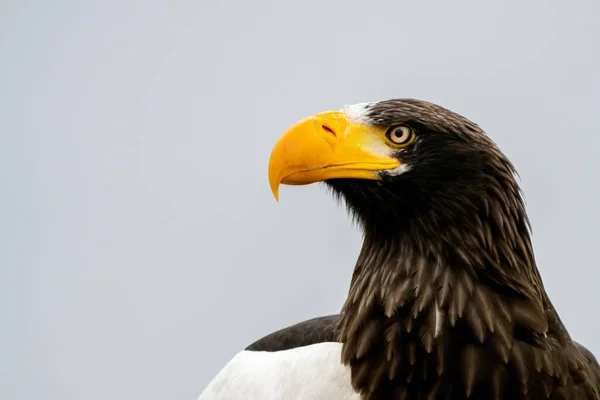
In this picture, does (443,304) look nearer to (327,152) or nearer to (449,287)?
(449,287)

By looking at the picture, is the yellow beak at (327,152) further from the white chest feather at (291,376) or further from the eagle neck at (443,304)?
the white chest feather at (291,376)

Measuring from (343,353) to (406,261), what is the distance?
36 cm

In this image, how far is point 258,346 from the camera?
3.30 meters

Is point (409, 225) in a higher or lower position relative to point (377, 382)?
higher

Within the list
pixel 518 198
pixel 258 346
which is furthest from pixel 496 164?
pixel 258 346

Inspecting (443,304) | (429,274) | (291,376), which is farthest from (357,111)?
(291,376)

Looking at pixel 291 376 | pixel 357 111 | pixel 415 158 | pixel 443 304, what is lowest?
pixel 291 376

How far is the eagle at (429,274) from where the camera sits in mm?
2475

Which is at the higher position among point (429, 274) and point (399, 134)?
point (399, 134)

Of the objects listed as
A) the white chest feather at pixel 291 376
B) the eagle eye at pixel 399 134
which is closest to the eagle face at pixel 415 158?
the eagle eye at pixel 399 134

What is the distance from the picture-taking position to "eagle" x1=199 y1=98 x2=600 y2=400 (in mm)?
2475

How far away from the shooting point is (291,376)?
108 inches

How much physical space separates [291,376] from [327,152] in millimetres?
768

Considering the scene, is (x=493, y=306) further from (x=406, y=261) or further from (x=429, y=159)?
(x=429, y=159)
